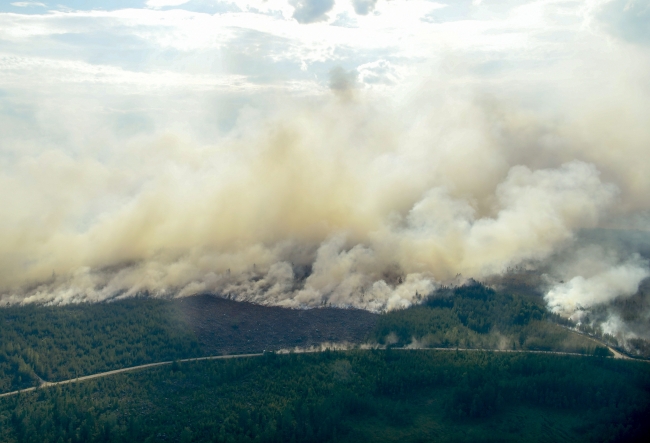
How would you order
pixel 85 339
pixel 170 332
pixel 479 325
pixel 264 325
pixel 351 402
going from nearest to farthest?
pixel 351 402 < pixel 85 339 < pixel 170 332 < pixel 479 325 < pixel 264 325

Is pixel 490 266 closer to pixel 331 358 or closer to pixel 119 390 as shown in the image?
pixel 331 358

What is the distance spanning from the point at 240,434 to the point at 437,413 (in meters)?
14.1

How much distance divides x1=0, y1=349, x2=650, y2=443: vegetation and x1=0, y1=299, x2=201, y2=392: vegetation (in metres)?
3.23

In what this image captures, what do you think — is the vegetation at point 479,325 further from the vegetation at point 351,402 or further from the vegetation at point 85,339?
the vegetation at point 85,339

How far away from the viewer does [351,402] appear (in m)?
47.0

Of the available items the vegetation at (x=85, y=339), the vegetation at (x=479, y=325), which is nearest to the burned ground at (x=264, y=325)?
the vegetation at (x=85, y=339)

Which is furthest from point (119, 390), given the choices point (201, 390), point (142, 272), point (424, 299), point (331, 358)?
point (424, 299)

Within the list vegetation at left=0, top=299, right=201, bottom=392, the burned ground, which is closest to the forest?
vegetation at left=0, top=299, right=201, bottom=392

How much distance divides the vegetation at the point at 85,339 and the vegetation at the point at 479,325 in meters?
18.5

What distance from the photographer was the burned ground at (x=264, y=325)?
5681cm

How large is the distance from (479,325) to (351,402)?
1763cm

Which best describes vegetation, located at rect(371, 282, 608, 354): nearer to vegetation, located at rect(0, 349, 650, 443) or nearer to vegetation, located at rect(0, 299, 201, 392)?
vegetation, located at rect(0, 349, 650, 443)

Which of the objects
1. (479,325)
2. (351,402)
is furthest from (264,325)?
(479,325)

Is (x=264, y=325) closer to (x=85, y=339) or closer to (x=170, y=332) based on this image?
(x=170, y=332)
